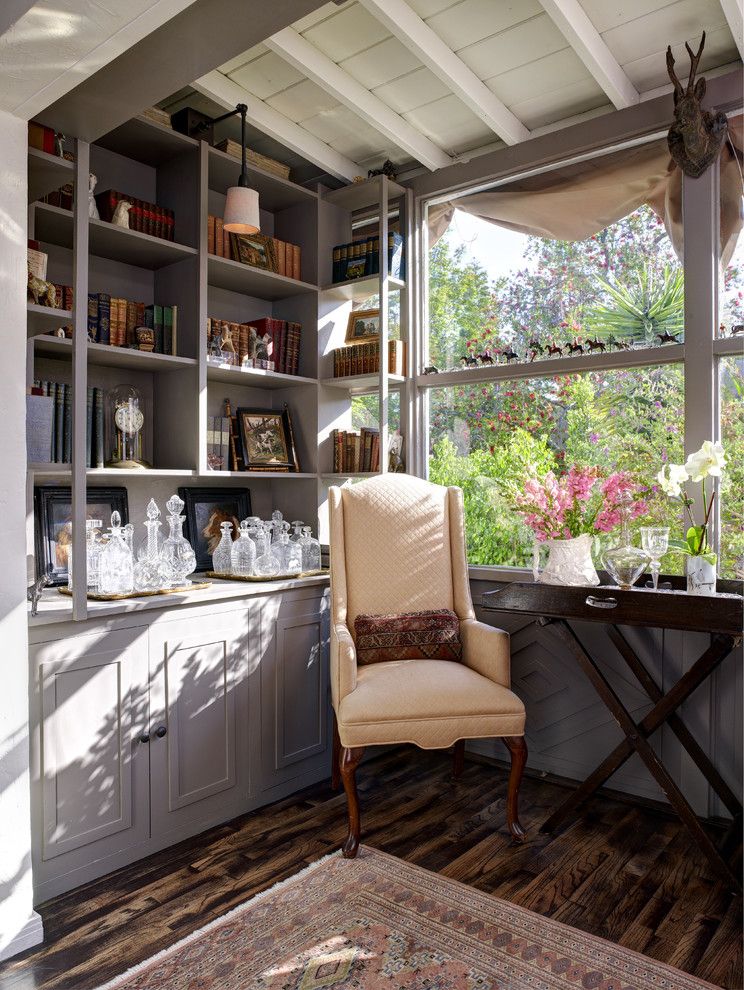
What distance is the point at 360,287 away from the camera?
3.50 m

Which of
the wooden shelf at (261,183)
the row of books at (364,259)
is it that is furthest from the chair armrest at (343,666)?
the wooden shelf at (261,183)

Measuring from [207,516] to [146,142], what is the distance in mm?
1566

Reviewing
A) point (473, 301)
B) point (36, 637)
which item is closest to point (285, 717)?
point (36, 637)

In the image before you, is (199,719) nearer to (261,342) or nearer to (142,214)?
(261,342)

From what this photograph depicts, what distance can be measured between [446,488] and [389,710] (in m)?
1.07

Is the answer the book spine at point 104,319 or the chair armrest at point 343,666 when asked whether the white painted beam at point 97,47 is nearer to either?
the book spine at point 104,319

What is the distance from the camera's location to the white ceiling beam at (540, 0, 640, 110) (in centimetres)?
241

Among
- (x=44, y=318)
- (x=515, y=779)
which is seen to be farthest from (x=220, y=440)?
(x=515, y=779)

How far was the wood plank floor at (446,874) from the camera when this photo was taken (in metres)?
1.97

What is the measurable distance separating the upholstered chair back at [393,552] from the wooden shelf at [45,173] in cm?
145

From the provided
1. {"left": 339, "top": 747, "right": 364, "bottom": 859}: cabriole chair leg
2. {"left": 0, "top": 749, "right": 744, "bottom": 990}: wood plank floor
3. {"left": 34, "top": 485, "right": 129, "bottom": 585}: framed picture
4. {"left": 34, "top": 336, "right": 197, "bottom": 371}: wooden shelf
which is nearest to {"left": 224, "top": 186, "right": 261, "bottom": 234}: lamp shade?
{"left": 34, "top": 336, "right": 197, "bottom": 371}: wooden shelf

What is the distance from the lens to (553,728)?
123 inches

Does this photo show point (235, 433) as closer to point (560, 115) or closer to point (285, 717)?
point (285, 717)

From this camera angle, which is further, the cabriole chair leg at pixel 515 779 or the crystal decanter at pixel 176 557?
the crystal decanter at pixel 176 557
